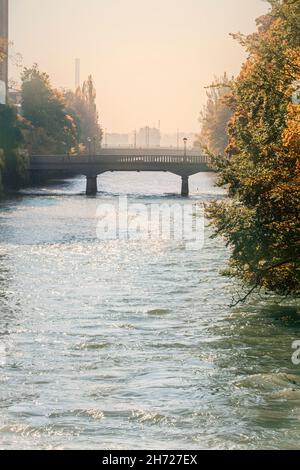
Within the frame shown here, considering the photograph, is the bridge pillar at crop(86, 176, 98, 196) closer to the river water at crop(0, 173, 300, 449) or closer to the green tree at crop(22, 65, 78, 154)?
the green tree at crop(22, 65, 78, 154)

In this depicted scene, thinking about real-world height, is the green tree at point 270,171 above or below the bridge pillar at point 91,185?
above

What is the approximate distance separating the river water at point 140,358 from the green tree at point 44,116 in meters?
81.6

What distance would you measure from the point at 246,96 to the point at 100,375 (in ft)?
39.6

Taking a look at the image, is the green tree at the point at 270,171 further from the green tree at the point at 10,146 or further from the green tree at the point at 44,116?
the green tree at the point at 44,116

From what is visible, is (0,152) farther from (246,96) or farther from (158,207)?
(246,96)

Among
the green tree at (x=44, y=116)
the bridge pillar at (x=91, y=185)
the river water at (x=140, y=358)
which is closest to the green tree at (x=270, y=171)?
the river water at (x=140, y=358)

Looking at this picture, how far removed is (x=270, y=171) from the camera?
33375 millimetres

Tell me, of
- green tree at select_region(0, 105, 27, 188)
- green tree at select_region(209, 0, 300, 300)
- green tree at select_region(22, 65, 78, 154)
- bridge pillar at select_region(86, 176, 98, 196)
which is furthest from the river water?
green tree at select_region(22, 65, 78, 154)

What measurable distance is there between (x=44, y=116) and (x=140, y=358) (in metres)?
113

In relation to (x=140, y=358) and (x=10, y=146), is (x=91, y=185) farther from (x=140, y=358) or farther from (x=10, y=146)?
(x=140, y=358)

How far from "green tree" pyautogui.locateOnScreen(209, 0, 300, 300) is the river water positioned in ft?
8.25

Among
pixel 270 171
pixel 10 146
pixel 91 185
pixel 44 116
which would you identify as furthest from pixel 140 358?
pixel 44 116

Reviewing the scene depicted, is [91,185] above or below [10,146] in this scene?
below

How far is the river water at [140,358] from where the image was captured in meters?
27.1
